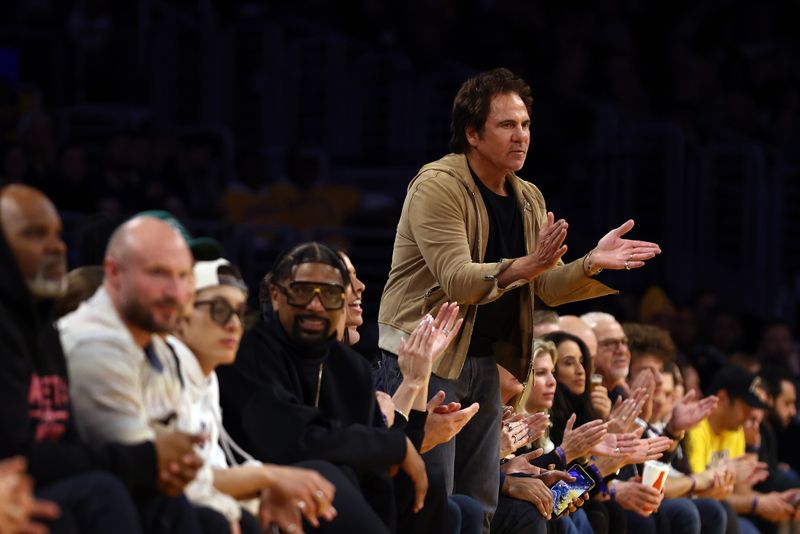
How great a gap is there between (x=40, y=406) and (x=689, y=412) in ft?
12.3

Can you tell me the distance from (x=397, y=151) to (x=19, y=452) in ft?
24.0

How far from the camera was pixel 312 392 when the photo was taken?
429cm

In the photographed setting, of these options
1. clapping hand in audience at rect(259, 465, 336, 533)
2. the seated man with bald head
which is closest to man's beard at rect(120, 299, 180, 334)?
the seated man with bald head

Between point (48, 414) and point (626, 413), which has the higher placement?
point (48, 414)

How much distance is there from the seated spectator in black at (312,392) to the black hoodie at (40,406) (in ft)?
2.27

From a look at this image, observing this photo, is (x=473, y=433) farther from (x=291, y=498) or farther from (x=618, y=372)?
(x=618, y=372)

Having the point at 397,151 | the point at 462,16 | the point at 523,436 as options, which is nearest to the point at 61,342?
the point at 523,436

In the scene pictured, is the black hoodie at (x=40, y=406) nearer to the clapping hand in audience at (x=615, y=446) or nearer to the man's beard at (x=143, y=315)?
the man's beard at (x=143, y=315)

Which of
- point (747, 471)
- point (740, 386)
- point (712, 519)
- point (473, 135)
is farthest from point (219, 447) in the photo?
point (740, 386)

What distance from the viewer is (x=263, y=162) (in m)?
9.85

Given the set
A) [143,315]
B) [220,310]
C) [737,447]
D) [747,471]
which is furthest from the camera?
[737,447]

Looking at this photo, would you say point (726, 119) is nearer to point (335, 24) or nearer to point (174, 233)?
point (335, 24)

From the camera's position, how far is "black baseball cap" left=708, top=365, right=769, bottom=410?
749 cm

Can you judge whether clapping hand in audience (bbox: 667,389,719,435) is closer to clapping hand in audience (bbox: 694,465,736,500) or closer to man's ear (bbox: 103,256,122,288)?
clapping hand in audience (bbox: 694,465,736,500)
